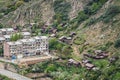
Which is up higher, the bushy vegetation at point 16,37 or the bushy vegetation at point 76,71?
the bushy vegetation at point 16,37

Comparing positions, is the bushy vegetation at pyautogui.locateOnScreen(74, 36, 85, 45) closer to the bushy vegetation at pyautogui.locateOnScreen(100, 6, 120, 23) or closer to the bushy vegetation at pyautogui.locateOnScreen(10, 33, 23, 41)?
the bushy vegetation at pyautogui.locateOnScreen(100, 6, 120, 23)

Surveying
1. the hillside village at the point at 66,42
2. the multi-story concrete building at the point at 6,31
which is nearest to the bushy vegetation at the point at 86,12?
the hillside village at the point at 66,42

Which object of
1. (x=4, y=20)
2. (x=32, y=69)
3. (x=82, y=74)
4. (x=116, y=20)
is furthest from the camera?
(x=4, y=20)

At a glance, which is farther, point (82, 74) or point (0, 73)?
point (0, 73)

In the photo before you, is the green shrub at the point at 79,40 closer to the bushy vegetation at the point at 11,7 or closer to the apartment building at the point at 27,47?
the apartment building at the point at 27,47

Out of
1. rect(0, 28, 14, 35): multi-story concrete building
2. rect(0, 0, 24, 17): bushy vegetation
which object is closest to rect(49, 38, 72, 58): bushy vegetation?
rect(0, 28, 14, 35): multi-story concrete building

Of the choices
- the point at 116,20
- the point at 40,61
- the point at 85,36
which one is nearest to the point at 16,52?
the point at 40,61

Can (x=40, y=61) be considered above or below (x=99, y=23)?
below

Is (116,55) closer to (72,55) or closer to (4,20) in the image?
(72,55)
